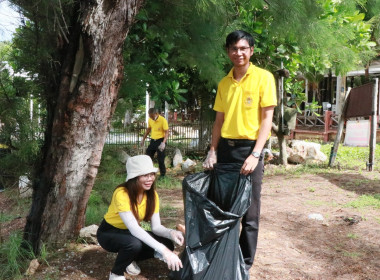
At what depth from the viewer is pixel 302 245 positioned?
12.2 ft

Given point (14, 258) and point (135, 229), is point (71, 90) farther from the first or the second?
point (14, 258)

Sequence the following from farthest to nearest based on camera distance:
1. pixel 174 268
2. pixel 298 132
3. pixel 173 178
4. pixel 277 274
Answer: pixel 298 132, pixel 173 178, pixel 277 274, pixel 174 268

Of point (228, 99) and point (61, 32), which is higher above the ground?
point (61, 32)

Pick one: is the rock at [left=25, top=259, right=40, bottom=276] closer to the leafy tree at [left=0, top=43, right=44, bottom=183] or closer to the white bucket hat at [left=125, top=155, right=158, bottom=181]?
the leafy tree at [left=0, top=43, right=44, bottom=183]

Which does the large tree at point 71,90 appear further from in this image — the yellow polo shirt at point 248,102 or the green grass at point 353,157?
the green grass at point 353,157

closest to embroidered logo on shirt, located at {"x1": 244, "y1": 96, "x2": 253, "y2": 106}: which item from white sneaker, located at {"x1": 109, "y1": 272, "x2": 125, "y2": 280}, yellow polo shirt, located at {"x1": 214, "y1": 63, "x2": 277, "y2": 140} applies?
yellow polo shirt, located at {"x1": 214, "y1": 63, "x2": 277, "y2": 140}

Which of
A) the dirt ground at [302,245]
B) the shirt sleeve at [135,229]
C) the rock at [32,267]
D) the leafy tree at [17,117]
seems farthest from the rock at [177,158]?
the shirt sleeve at [135,229]

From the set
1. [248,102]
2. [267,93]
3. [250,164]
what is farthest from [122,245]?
[267,93]

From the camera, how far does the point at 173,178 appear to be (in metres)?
8.42

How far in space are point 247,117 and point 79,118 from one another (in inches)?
55.0

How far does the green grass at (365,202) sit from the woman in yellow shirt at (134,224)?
3287mm

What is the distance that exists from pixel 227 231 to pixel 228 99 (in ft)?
2.93

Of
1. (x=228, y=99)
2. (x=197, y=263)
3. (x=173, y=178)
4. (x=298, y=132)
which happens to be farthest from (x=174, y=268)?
(x=298, y=132)

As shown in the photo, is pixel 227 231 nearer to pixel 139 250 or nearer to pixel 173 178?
pixel 139 250
